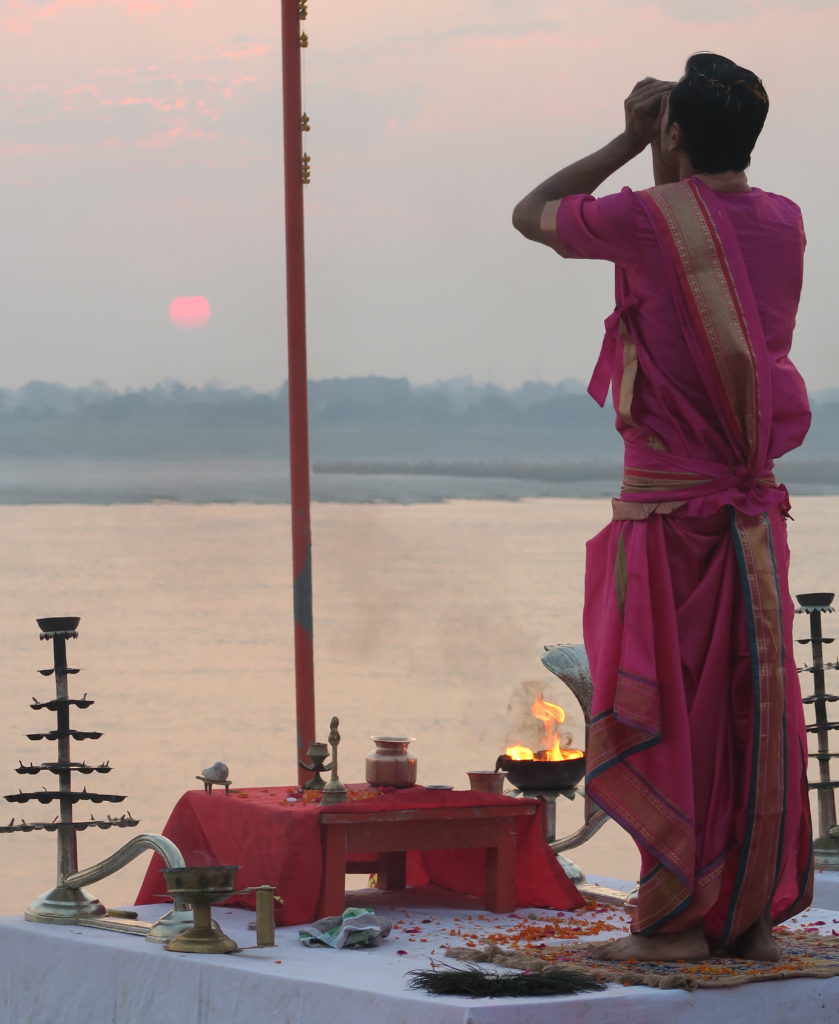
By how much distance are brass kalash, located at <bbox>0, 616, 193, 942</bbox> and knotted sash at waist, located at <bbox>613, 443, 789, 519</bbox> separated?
1525 millimetres

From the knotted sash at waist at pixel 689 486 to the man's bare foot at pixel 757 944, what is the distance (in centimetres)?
88

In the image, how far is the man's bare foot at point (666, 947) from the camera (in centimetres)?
362

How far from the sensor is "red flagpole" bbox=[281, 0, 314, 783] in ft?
17.6

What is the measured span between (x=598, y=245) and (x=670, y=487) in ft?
1.77

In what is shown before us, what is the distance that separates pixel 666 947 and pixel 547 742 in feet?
5.20

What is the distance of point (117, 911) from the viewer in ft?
15.1

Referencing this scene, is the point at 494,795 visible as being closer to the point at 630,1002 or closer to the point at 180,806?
the point at 180,806

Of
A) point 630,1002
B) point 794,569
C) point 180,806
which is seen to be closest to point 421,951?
point 630,1002

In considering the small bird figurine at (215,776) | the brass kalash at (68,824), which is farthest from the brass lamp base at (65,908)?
the small bird figurine at (215,776)

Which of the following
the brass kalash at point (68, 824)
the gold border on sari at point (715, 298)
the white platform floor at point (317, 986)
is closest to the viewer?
the white platform floor at point (317, 986)

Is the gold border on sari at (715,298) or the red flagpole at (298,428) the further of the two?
the red flagpole at (298,428)

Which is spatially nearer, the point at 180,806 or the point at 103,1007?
the point at 103,1007

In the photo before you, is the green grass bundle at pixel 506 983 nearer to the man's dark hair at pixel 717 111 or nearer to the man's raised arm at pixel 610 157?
the man's raised arm at pixel 610 157

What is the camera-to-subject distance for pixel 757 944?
368 centimetres
